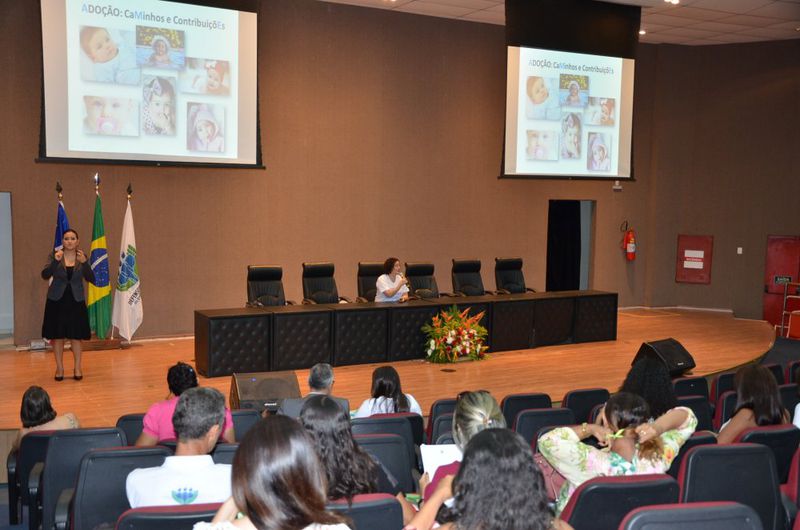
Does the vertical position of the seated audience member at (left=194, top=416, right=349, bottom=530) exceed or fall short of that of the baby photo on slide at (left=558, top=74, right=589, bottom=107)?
it falls short

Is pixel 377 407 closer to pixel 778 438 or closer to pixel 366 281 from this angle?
pixel 778 438

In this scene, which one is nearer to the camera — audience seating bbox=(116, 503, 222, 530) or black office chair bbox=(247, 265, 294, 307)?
audience seating bbox=(116, 503, 222, 530)

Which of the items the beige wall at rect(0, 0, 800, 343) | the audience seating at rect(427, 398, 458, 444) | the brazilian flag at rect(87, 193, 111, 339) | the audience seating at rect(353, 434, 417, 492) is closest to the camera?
the audience seating at rect(353, 434, 417, 492)

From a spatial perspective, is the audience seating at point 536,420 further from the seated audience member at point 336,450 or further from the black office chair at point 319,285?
the black office chair at point 319,285

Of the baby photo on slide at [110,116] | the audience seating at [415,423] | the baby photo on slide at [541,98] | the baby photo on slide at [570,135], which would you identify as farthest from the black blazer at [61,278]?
the baby photo on slide at [570,135]

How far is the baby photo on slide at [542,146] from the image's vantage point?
426 inches

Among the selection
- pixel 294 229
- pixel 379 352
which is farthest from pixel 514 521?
pixel 294 229

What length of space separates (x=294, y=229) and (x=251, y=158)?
156 cm

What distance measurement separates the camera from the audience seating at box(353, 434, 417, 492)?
3.62m

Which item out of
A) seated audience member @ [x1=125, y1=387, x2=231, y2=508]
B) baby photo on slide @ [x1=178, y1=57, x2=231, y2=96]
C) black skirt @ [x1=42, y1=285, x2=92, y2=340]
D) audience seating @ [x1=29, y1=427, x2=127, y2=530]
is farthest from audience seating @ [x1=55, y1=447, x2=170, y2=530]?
baby photo on slide @ [x1=178, y1=57, x2=231, y2=96]

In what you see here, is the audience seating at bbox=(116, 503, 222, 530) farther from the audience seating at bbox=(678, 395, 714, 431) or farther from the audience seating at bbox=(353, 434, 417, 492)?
the audience seating at bbox=(678, 395, 714, 431)

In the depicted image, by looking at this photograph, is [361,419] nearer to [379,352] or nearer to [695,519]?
[695,519]

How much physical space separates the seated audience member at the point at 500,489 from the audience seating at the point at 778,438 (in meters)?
2.16

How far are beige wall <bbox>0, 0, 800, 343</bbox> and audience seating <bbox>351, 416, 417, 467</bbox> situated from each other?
6308 mm
